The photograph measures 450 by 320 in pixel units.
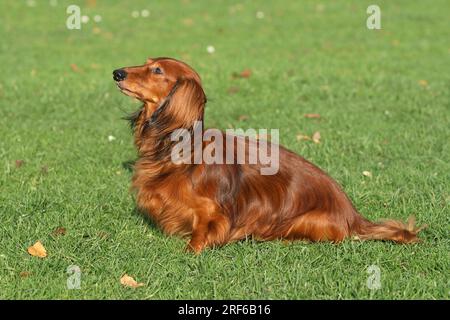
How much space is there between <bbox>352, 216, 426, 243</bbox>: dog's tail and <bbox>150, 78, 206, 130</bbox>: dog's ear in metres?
1.31

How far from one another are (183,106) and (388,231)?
1.58 m

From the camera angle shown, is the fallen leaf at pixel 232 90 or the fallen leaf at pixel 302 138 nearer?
the fallen leaf at pixel 302 138

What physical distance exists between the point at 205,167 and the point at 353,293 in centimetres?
125

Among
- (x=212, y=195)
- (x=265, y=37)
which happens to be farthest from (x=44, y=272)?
(x=265, y=37)

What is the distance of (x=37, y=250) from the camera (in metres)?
4.55

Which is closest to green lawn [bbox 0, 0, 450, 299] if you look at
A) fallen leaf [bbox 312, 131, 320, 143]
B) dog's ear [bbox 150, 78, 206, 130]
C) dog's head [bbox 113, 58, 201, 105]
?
fallen leaf [bbox 312, 131, 320, 143]

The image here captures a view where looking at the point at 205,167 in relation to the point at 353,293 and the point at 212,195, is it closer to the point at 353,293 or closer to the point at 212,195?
the point at 212,195

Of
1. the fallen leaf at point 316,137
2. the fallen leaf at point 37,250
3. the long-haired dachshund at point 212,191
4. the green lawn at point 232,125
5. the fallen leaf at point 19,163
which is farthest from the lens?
the fallen leaf at point 316,137

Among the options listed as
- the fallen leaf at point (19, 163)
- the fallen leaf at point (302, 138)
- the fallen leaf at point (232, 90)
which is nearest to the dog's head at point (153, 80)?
the fallen leaf at point (19, 163)

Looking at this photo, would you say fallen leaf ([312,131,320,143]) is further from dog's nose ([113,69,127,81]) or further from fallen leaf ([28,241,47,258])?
fallen leaf ([28,241,47,258])

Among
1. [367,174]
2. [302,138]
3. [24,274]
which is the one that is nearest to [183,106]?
[24,274]

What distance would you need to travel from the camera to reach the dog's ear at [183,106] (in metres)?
4.55

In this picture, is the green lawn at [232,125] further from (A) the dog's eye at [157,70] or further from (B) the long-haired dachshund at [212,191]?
(A) the dog's eye at [157,70]

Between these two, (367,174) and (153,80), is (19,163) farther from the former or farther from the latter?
(367,174)
